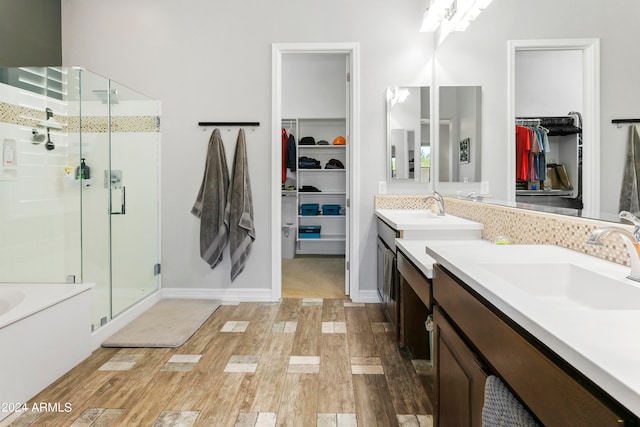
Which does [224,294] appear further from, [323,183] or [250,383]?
[323,183]

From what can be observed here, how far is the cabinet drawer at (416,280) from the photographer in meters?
1.42

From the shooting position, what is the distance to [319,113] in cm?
509

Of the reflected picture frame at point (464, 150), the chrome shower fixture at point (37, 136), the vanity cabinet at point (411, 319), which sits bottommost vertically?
the vanity cabinet at point (411, 319)

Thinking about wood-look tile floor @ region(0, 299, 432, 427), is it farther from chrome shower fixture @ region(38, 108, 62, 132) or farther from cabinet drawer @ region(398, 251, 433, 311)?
chrome shower fixture @ region(38, 108, 62, 132)

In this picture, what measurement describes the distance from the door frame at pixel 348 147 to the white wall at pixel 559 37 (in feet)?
3.20

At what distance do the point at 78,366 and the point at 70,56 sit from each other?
2.75m

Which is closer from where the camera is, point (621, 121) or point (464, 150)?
point (621, 121)

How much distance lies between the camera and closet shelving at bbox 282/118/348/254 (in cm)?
519

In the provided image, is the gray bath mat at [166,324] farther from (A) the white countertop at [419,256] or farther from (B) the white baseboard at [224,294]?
(A) the white countertop at [419,256]

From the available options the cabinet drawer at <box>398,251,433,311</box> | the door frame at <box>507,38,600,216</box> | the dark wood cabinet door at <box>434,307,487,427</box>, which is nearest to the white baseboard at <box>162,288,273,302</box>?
the cabinet drawer at <box>398,251,433,311</box>

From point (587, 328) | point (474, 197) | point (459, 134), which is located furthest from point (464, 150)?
point (587, 328)

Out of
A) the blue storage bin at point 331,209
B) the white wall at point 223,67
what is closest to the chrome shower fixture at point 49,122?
the white wall at point 223,67

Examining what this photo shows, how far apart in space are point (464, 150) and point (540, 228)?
1.22 metres

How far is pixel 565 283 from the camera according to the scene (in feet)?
3.51
